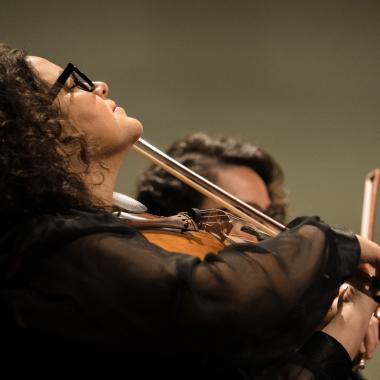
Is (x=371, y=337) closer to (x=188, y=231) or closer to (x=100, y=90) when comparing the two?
(x=188, y=231)

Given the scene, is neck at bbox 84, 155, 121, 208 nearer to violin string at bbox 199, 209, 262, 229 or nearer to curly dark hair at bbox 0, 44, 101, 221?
curly dark hair at bbox 0, 44, 101, 221

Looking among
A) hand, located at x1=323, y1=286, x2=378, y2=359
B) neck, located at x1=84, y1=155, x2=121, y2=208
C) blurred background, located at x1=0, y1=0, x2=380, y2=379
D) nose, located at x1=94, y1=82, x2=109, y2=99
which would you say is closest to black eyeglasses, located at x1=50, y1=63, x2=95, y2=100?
nose, located at x1=94, y1=82, x2=109, y2=99

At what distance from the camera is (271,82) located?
2117 mm

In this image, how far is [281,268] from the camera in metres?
0.70

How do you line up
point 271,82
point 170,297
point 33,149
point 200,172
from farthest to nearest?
point 271,82 < point 200,172 < point 33,149 < point 170,297

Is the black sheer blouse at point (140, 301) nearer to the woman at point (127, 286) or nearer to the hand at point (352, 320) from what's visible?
the woman at point (127, 286)

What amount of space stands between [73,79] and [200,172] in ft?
2.63

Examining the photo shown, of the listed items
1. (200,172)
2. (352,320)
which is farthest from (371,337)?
(200,172)

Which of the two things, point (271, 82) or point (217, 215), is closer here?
point (217, 215)

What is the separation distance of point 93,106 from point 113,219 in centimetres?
19

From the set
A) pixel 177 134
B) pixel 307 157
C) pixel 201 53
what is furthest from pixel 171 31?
pixel 307 157

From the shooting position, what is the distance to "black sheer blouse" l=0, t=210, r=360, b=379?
65cm

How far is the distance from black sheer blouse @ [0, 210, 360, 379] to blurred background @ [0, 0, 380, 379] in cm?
136

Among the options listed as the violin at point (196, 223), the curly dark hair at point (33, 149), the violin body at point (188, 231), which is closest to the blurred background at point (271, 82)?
the violin at point (196, 223)
